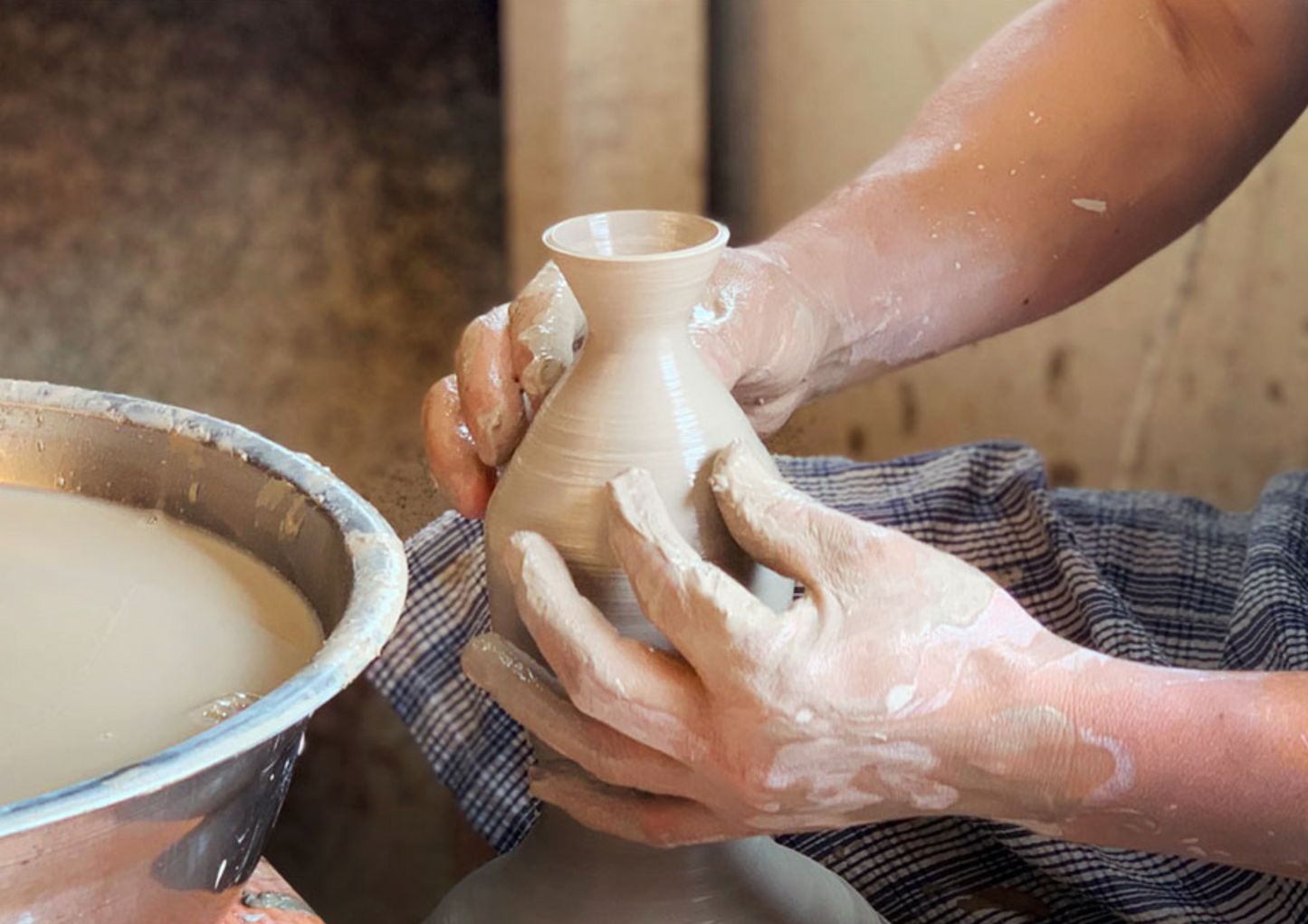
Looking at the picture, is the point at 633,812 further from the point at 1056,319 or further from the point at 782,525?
the point at 1056,319

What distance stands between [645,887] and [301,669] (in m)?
0.41

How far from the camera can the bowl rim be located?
0.65 m

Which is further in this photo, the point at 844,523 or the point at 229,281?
the point at 229,281

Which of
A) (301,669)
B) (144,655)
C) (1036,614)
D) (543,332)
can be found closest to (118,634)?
(144,655)

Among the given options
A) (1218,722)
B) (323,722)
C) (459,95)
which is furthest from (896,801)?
(459,95)

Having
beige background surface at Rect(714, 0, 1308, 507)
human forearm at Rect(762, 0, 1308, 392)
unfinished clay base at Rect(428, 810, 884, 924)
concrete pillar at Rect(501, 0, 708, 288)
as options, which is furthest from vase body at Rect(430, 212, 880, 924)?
concrete pillar at Rect(501, 0, 708, 288)

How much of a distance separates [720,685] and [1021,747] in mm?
197

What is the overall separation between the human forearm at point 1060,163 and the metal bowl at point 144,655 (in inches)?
23.7

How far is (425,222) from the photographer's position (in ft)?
10.0

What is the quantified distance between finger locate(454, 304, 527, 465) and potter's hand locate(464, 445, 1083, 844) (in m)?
0.17

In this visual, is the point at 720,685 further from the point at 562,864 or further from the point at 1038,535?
the point at 1038,535

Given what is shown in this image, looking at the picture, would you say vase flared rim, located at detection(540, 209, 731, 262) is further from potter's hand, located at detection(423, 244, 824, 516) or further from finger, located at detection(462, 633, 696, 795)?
finger, located at detection(462, 633, 696, 795)

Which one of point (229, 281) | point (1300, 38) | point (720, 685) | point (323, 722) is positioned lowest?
point (323, 722)

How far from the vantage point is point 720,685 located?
914 millimetres
